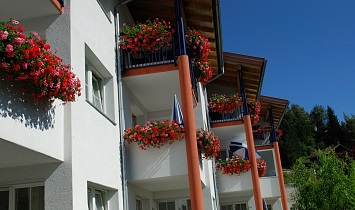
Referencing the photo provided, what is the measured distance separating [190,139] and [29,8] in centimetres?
444

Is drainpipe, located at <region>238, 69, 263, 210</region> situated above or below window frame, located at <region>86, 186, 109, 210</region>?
above

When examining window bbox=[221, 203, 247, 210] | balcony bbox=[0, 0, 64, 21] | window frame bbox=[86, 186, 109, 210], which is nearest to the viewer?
balcony bbox=[0, 0, 64, 21]

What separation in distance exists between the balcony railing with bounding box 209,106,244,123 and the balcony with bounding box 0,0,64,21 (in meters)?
12.9

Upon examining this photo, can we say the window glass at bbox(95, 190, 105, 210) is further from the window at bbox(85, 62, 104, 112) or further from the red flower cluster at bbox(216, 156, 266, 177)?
the red flower cluster at bbox(216, 156, 266, 177)

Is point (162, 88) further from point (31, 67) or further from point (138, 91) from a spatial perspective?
point (31, 67)

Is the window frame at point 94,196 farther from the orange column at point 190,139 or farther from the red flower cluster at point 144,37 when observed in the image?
the red flower cluster at point 144,37

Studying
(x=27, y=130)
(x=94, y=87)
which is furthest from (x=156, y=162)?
(x=27, y=130)

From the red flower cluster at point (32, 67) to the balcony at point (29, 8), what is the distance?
3.92ft

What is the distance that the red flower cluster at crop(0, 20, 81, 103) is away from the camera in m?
4.79

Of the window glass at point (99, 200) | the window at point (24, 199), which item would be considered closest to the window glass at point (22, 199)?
the window at point (24, 199)

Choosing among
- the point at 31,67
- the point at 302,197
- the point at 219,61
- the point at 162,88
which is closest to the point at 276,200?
the point at 302,197

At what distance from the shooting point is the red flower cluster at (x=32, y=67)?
15.7ft

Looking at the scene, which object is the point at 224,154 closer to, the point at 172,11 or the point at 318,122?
the point at 172,11

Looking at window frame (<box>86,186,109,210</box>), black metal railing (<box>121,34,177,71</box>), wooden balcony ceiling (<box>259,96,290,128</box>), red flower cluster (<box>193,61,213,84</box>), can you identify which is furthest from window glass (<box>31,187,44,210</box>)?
wooden balcony ceiling (<box>259,96,290,128</box>)
